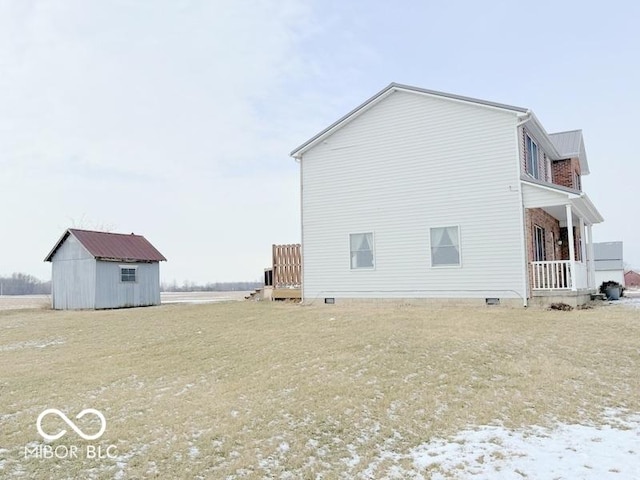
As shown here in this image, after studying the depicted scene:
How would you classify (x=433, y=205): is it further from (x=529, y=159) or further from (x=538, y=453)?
(x=538, y=453)

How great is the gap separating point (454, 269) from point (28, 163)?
71.9 feet

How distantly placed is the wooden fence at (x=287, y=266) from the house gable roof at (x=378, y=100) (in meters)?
3.81

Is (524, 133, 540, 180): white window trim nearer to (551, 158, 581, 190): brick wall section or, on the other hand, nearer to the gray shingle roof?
(551, 158, 581, 190): brick wall section

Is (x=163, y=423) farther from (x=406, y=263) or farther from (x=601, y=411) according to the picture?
(x=406, y=263)

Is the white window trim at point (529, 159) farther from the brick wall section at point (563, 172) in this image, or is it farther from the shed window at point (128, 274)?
the shed window at point (128, 274)

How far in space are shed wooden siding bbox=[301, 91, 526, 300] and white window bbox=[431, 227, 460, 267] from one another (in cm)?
18

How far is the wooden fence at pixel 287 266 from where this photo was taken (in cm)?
1906

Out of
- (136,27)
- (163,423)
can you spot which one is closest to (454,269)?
(163,423)

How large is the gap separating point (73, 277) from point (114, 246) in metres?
2.61

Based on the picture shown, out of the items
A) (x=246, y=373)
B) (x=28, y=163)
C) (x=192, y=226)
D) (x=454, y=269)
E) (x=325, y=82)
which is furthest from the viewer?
(x=192, y=226)

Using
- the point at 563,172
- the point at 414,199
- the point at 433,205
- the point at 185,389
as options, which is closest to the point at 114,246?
the point at 414,199

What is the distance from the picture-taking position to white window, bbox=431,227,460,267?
1545cm

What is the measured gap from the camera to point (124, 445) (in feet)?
17.3

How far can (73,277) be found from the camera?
82.9 ft
